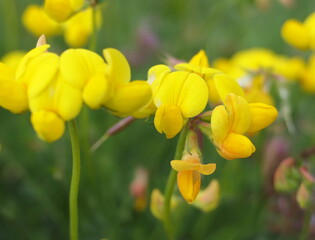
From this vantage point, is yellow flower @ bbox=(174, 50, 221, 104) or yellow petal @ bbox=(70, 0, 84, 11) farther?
yellow petal @ bbox=(70, 0, 84, 11)

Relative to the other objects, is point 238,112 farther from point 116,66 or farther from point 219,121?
point 116,66

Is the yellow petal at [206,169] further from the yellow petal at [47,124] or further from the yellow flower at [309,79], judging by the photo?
the yellow flower at [309,79]

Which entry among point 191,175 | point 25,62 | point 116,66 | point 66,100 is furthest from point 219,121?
point 25,62

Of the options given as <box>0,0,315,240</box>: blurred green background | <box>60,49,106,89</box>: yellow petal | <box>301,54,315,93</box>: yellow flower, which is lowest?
<box>0,0,315,240</box>: blurred green background

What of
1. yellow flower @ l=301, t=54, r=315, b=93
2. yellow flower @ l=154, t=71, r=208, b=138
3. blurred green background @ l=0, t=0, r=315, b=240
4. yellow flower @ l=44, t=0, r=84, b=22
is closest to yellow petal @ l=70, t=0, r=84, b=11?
yellow flower @ l=44, t=0, r=84, b=22

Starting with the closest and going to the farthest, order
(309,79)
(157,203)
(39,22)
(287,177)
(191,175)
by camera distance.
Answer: (191,175)
(157,203)
(287,177)
(39,22)
(309,79)

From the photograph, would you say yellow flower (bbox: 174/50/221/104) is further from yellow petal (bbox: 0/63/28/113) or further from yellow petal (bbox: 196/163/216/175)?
yellow petal (bbox: 0/63/28/113)

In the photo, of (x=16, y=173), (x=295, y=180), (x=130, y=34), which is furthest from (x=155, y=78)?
(x=130, y=34)

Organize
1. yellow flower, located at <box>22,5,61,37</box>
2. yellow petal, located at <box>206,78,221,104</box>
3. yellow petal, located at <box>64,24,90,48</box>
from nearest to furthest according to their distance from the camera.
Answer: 1. yellow petal, located at <box>206,78,221,104</box>
2. yellow petal, located at <box>64,24,90,48</box>
3. yellow flower, located at <box>22,5,61,37</box>
